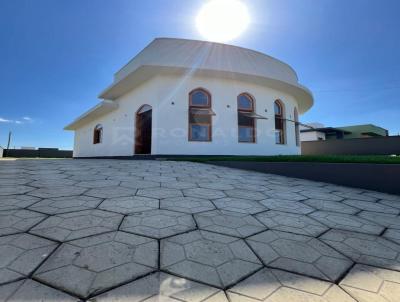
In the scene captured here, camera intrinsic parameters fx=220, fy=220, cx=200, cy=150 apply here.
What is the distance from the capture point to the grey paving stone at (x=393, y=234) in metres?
1.97

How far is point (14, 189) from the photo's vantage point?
2988 mm

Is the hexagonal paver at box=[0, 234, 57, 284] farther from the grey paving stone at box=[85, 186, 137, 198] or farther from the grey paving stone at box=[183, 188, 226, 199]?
the grey paving stone at box=[183, 188, 226, 199]

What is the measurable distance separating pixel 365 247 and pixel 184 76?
9.87 metres

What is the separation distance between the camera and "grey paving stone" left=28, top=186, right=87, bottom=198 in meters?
2.78

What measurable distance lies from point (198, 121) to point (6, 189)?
8185 mm

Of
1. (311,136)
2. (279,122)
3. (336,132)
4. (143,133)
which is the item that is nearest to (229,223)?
(143,133)

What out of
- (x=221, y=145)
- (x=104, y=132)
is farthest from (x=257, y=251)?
(x=104, y=132)

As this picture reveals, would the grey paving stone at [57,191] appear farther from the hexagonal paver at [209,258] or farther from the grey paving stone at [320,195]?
the grey paving stone at [320,195]

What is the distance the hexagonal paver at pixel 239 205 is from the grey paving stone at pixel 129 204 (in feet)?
2.67

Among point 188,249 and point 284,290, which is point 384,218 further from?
point 188,249

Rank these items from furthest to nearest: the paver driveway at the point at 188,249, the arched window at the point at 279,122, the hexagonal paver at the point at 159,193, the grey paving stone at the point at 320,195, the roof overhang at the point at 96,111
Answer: the roof overhang at the point at 96,111, the arched window at the point at 279,122, the grey paving stone at the point at 320,195, the hexagonal paver at the point at 159,193, the paver driveway at the point at 188,249

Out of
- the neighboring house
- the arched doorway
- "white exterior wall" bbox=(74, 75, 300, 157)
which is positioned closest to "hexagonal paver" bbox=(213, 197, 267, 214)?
"white exterior wall" bbox=(74, 75, 300, 157)

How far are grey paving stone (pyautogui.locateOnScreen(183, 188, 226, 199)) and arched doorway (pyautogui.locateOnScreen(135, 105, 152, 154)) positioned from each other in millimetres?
8518

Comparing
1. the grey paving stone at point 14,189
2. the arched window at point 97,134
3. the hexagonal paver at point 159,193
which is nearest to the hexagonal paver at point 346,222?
the hexagonal paver at point 159,193
